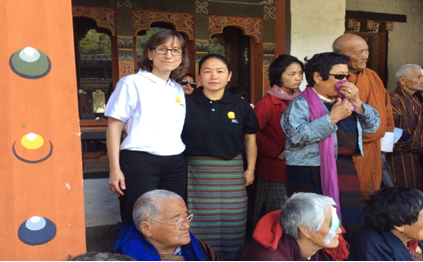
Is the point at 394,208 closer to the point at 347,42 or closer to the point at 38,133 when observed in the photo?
the point at 347,42

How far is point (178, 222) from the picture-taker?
2221mm

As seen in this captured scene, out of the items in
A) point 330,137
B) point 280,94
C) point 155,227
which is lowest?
point 155,227

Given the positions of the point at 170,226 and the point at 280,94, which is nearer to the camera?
the point at 170,226

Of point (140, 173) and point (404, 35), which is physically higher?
point (404, 35)

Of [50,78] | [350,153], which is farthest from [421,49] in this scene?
[50,78]

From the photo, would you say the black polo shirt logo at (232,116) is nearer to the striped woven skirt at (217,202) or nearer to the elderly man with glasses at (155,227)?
the striped woven skirt at (217,202)

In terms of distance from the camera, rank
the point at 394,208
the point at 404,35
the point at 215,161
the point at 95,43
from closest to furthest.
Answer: the point at 394,208
the point at 215,161
the point at 95,43
the point at 404,35

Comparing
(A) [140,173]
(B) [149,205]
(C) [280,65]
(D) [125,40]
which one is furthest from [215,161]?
(D) [125,40]

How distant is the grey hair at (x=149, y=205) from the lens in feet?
7.23

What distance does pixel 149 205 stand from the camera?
221cm

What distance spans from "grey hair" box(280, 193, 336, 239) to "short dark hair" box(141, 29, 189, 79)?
1059 millimetres

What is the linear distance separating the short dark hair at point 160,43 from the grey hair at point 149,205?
76 cm

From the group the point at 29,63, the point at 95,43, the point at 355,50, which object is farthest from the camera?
the point at 95,43

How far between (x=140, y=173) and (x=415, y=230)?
1538 millimetres
